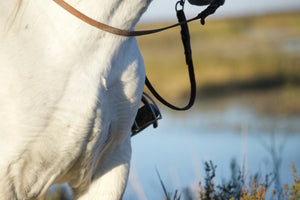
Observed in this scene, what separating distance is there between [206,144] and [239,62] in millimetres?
10620

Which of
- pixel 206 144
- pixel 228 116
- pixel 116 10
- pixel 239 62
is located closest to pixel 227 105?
pixel 228 116

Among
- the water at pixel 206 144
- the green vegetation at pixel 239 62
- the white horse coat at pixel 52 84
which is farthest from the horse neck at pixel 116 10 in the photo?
the green vegetation at pixel 239 62

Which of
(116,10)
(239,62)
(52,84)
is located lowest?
(239,62)

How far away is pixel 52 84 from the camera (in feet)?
8.77

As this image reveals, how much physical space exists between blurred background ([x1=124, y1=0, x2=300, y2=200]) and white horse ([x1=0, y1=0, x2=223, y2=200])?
1.60 metres

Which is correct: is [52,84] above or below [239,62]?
above

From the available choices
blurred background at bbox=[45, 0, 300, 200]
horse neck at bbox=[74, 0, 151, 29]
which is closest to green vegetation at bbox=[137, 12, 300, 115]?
blurred background at bbox=[45, 0, 300, 200]

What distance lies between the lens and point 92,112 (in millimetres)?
2695

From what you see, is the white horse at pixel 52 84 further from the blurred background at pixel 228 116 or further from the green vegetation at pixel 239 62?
the green vegetation at pixel 239 62

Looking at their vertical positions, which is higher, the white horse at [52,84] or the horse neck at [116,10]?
the horse neck at [116,10]

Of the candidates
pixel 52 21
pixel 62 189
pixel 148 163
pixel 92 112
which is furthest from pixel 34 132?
pixel 148 163

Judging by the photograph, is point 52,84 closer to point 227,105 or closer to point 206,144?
point 206,144

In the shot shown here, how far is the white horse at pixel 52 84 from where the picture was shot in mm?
2668

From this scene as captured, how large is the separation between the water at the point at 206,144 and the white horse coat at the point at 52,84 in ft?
10.2
